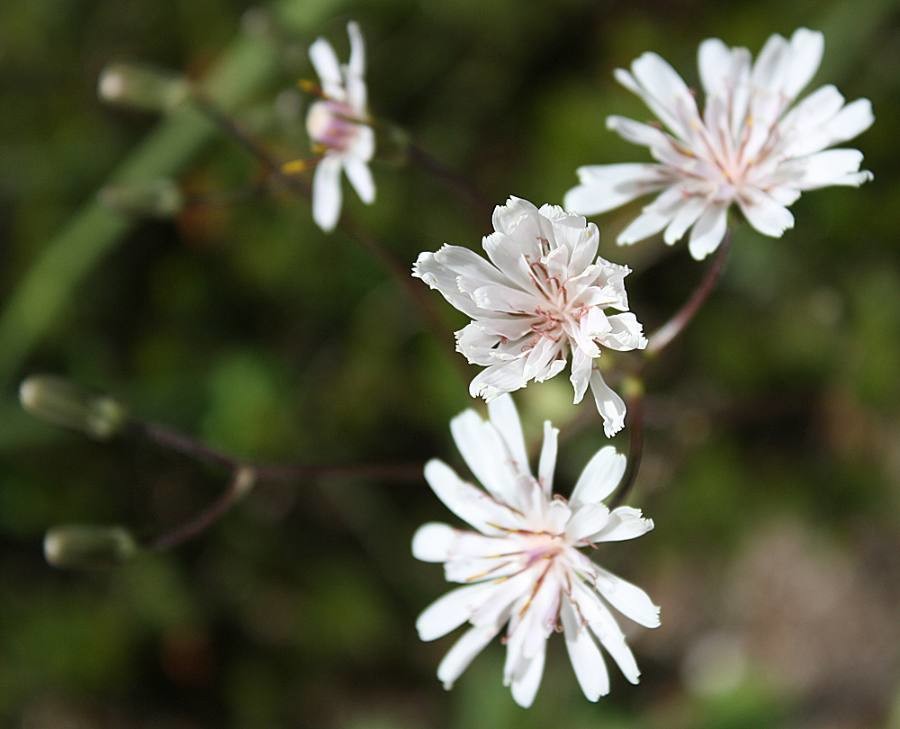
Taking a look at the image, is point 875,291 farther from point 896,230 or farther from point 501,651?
point 501,651

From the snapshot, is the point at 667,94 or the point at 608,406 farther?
the point at 667,94

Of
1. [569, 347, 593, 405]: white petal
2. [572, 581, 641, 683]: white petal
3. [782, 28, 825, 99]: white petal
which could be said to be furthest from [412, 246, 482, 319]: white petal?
[782, 28, 825, 99]: white petal

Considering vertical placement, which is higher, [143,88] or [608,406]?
[143,88]

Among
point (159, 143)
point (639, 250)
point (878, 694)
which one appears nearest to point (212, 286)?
point (159, 143)

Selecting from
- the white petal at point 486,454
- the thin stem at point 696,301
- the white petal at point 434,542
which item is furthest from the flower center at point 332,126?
the white petal at point 434,542

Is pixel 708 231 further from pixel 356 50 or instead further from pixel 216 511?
pixel 216 511

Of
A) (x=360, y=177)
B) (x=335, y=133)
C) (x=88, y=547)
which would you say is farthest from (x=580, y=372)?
(x=88, y=547)

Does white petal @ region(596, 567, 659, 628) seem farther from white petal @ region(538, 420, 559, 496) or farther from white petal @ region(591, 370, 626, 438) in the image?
white petal @ region(591, 370, 626, 438)
